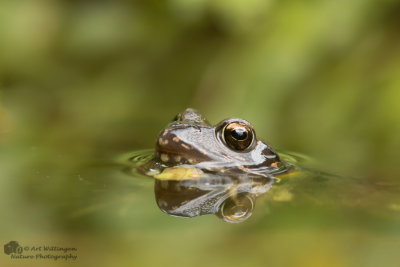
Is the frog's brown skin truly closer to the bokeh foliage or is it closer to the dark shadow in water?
the dark shadow in water

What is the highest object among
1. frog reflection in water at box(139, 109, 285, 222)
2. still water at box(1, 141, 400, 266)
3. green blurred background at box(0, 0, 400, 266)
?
green blurred background at box(0, 0, 400, 266)

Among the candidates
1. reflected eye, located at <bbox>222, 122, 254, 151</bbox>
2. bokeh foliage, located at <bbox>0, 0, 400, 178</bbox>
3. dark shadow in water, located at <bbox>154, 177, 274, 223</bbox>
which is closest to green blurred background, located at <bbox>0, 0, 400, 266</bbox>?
bokeh foliage, located at <bbox>0, 0, 400, 178</bbox>

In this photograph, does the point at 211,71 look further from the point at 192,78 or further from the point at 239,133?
the point at 239,133

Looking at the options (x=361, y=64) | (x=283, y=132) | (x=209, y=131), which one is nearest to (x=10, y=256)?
(x=209, y=131)

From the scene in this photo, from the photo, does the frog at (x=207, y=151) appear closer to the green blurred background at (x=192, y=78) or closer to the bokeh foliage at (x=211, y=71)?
the green blurred background at (x=192, y=78)

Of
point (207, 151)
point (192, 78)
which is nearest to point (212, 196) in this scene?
point (207, 151)
